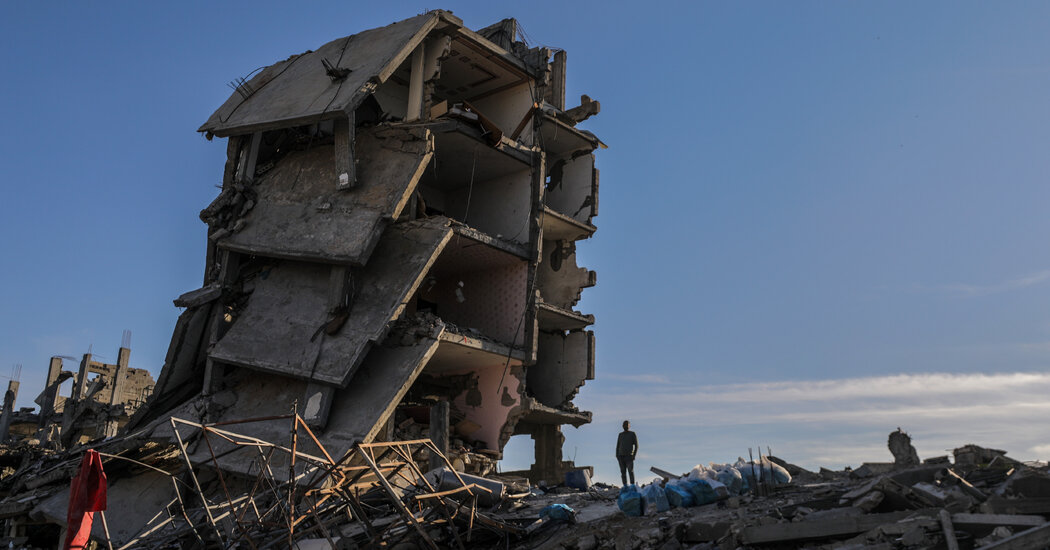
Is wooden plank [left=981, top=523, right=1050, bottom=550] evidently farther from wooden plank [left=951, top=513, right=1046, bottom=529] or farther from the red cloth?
the red cloth

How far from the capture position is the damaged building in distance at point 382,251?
15.5 m

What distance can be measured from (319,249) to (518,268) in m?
5.57

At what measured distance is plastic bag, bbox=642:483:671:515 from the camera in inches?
423

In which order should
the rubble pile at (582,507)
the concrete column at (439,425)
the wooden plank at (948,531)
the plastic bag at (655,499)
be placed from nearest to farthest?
the wooden plank at (948,531)
the rubble pile at (582,507)
the plastic bag at (655,499)
the concrete column at (439,425)

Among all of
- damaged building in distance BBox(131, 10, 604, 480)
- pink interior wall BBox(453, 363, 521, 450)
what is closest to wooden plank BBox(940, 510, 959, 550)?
damaged building in distance BBox(131, 10, 604, 480)

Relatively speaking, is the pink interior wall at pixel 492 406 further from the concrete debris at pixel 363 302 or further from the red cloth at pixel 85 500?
the red cloth at pixel 85 500

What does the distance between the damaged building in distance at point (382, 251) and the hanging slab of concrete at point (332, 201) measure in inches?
1.6

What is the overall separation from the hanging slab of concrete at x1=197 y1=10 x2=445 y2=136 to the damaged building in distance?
6 cm

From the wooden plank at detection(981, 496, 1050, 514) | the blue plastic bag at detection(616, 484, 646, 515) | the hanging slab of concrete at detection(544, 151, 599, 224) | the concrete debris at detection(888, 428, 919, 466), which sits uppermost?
the hanging slab of concrete at detection(544, 151, 599, 224)

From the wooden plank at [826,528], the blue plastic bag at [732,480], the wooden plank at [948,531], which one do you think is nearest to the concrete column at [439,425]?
the blue plastic bag at [732,480]

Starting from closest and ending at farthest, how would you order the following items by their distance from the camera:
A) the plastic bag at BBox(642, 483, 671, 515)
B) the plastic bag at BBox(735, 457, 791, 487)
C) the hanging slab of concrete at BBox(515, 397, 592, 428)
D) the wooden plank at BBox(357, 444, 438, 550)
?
the wooden plank at BBox(357, 444, 438, 550) → the plastic bag at BBox(642, 483, 671, 515) → the plastic bag at BBox(735, 457, 791, 487) → the hanging slab of concrete at BBox(515, 397, 592, 428)

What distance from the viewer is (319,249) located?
1606cm

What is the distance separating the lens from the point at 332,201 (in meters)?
16.9

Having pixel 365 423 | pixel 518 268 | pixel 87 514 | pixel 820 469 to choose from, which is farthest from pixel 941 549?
pixel 518 268
